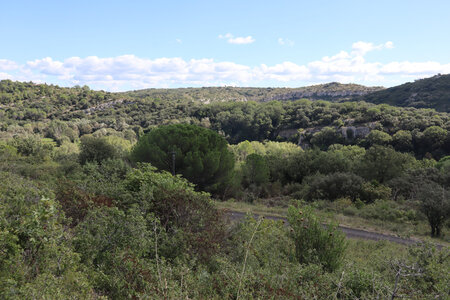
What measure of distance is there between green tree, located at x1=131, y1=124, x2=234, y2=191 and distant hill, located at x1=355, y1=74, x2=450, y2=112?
63855 mm

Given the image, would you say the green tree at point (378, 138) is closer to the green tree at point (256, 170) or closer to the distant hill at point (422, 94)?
the distant hill at point (422, 94)

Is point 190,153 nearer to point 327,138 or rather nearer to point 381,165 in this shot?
point 381,165

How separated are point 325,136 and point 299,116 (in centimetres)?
1707

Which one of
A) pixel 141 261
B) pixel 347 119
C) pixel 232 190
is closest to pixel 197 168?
pixel 232 190

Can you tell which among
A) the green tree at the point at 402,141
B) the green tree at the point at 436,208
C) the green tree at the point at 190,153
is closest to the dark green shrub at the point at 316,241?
the green tree at the point at 436,208

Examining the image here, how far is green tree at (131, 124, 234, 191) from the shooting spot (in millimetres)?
20812

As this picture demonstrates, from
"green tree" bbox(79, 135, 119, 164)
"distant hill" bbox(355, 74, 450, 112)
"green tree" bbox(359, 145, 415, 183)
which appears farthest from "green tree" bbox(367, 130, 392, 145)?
"green tree" bbox(79, 135, 119, 164)

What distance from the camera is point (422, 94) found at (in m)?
75.2

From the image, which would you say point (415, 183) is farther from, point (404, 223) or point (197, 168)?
point (197, 168)

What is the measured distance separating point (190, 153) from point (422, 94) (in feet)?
255

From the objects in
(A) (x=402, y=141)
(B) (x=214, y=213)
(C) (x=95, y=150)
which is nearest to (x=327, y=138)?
(A) (x=402, y=141)

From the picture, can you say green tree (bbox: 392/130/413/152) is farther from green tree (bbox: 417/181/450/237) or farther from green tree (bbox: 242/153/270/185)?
green tree (bbox: 417/181/450/237)

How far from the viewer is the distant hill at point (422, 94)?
6857cm

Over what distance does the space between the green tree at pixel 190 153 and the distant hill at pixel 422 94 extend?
209 ft
